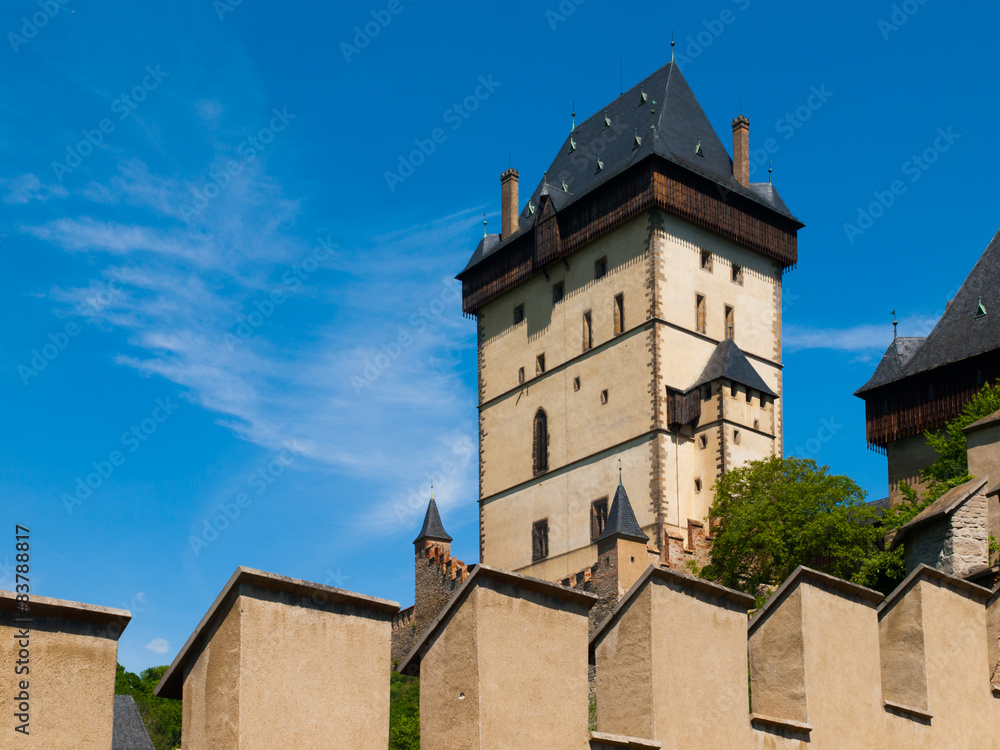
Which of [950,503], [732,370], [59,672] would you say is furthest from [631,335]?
[59,672]

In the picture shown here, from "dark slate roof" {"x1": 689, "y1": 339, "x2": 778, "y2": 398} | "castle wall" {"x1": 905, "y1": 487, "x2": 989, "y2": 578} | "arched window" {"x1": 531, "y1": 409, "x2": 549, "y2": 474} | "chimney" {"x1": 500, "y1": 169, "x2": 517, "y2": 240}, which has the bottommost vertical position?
"castle wall" {"x1": 905, "y1": 487, "x2": 989, "y2": 578}

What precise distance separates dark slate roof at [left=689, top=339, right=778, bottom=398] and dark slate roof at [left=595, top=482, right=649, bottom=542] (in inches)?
203

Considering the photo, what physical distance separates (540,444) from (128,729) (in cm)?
2153

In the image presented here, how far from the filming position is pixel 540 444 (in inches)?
1879

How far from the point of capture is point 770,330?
48125mm

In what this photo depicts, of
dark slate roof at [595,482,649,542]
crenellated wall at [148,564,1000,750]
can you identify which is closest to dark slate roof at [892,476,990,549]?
crenellated wall at [148,564,1000,750]

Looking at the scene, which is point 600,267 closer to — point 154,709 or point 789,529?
point 789,529

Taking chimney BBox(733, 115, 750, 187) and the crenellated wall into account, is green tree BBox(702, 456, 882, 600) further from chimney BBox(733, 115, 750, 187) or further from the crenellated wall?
the crenellated wall

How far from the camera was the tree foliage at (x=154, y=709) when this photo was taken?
43.7 meters

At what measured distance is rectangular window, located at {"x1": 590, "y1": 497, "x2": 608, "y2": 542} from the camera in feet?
143

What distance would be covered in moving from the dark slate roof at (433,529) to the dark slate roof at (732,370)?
11.5m

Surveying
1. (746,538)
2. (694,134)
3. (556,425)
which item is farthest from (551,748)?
(694,134)

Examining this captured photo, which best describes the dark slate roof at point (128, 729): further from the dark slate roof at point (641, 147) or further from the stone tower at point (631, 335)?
the dark slate roof at point (641, 147)

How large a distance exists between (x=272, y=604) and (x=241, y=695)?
40 centimetres
